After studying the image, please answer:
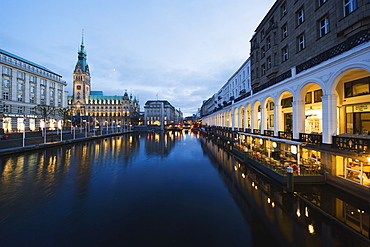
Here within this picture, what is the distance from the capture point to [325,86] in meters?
12.7

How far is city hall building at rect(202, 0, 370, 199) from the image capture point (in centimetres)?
1077

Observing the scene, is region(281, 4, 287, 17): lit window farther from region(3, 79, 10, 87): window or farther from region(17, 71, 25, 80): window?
region(17, 71, 25, 80): window

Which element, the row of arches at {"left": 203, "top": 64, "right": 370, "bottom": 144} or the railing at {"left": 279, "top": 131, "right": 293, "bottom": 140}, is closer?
the row of arches at {"left": 203, "top": 64, "right": 370, "bottom": 144}

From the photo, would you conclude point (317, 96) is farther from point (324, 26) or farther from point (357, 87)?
point (324, 26)

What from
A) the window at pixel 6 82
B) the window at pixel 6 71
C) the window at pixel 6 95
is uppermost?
the window at pixel 6 71

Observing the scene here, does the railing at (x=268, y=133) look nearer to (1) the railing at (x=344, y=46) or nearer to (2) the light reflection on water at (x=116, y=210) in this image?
(1) the railing at (x=344, y=46)

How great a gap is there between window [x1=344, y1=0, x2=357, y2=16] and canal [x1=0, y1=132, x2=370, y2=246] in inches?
600

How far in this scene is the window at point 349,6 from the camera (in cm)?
1379

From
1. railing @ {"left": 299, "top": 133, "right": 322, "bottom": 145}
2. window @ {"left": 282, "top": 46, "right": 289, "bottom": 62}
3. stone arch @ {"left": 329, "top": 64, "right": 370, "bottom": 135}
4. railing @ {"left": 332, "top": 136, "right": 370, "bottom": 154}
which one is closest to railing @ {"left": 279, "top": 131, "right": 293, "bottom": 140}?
railing @ {"left": 299, "top": 133, "right": 322, "bottom": 145}

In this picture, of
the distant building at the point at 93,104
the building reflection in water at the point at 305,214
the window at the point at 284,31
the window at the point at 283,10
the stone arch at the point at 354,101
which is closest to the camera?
the building reflection in water at the point at 305,214

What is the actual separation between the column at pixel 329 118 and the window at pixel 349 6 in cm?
834

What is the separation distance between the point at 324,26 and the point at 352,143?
543 inches

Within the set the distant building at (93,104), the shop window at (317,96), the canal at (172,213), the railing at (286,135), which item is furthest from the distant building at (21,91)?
the shop window at (317,96)

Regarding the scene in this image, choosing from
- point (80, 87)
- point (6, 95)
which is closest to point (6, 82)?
point (6, 95)
